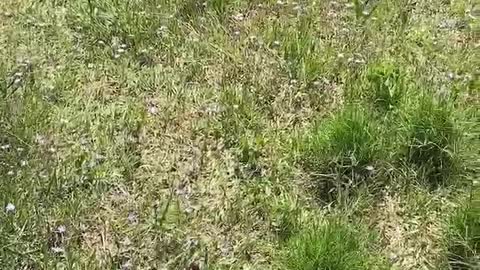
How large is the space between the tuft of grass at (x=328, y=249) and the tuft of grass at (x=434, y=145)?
1.98 feet

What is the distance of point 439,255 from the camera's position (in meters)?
3.22

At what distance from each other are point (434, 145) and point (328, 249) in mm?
883

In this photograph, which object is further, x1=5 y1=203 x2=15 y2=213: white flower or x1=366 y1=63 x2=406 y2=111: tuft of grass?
x1=366 y1=63 x2=406 y2=111: tuft of grass

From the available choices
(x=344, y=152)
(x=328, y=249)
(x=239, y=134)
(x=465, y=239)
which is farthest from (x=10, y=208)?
(x=465, y=239)

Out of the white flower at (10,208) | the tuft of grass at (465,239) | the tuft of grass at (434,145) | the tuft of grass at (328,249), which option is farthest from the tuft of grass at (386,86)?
the white flower at (10,208)

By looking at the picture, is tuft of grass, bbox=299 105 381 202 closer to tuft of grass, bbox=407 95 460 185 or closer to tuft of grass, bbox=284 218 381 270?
tuft of grass, bbox=407 95 460 185

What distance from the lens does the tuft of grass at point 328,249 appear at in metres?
3.02

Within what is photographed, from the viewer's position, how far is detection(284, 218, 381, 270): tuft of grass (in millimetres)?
3018

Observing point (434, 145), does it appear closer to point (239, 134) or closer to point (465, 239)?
point (465, 239)

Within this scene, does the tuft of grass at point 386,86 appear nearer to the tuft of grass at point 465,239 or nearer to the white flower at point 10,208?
the tuft of grass at point 465,239

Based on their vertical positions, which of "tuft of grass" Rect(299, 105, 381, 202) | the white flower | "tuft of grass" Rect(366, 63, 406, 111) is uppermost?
"tuft of grass" Rect(366, 63, 406, 111)

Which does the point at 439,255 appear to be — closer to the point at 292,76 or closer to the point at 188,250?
the point at 188,250

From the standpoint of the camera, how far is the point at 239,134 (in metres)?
3.74

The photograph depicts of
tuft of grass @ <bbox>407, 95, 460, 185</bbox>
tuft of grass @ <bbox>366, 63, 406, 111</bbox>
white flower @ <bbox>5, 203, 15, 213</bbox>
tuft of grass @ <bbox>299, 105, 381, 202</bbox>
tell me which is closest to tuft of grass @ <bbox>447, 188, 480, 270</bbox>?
tuft of grass @ <bbox>407, 95, 460, 185</bbox>
